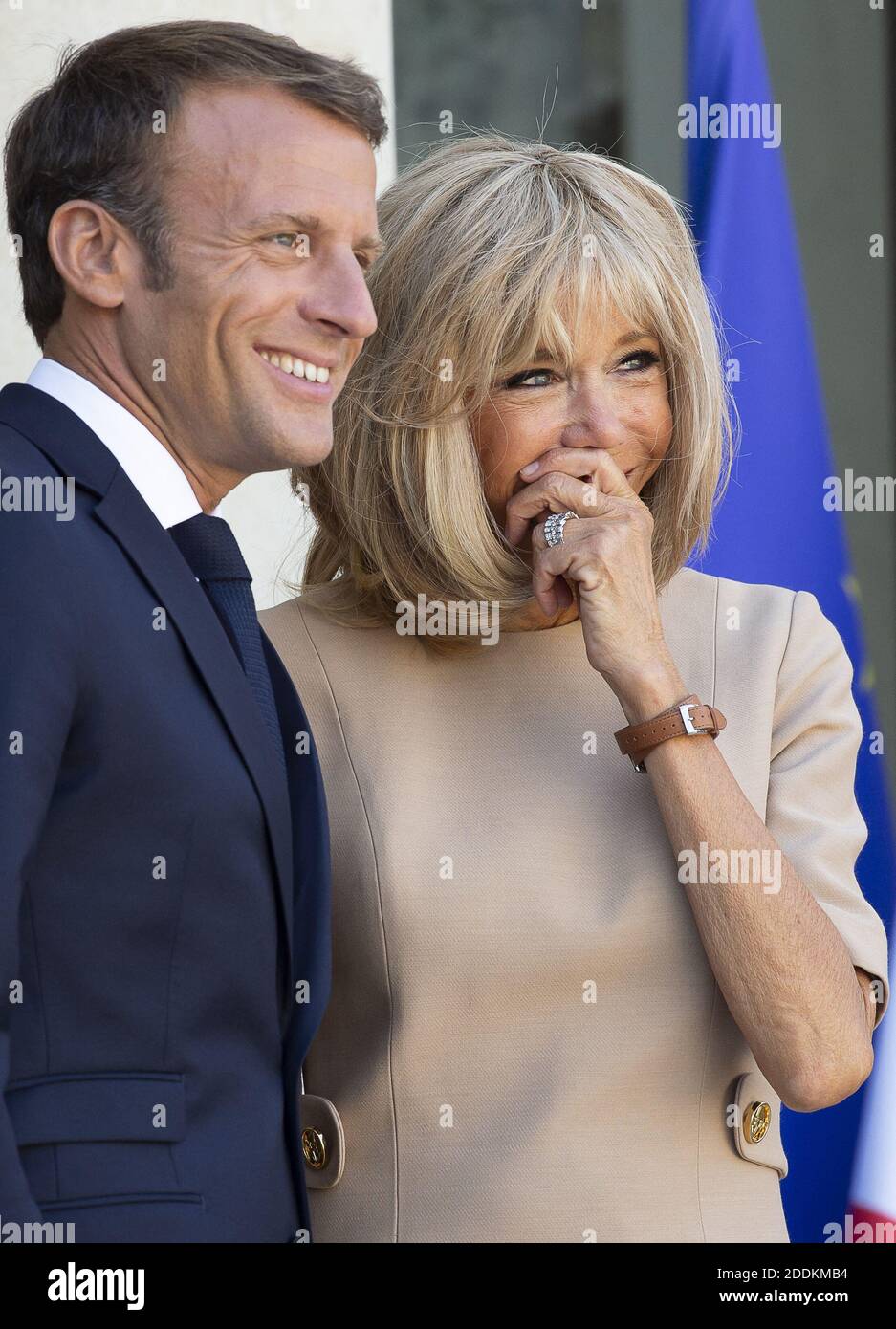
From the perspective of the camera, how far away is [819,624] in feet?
8.13

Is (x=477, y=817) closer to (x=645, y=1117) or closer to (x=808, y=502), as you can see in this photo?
(x=645, y=1117)

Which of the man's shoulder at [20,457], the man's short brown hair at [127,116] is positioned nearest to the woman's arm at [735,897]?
the man's short brown hair at [127,116]

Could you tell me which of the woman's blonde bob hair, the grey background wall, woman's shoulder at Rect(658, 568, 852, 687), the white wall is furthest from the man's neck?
the grey background wall

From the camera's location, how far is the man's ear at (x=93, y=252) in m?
1.86

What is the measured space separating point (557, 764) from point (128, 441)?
0.84 m

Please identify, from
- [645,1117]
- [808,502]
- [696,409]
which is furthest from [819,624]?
[808,502]

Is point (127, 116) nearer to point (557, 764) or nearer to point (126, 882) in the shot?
point (126, 882)

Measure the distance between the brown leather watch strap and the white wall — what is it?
1.53 meters

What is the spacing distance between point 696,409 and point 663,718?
1.72ft

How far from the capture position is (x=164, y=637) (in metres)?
1.70

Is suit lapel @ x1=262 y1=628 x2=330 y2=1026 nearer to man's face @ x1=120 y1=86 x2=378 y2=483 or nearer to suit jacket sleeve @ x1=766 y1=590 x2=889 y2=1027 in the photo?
man's face @ x1=120 y1=86 x2=378 y2=483

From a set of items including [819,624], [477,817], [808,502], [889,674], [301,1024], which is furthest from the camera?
[889,674]

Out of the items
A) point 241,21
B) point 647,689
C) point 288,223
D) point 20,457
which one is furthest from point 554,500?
point 241,21

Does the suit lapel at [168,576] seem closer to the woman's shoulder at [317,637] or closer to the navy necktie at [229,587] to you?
the navy necktie at [229,587]
